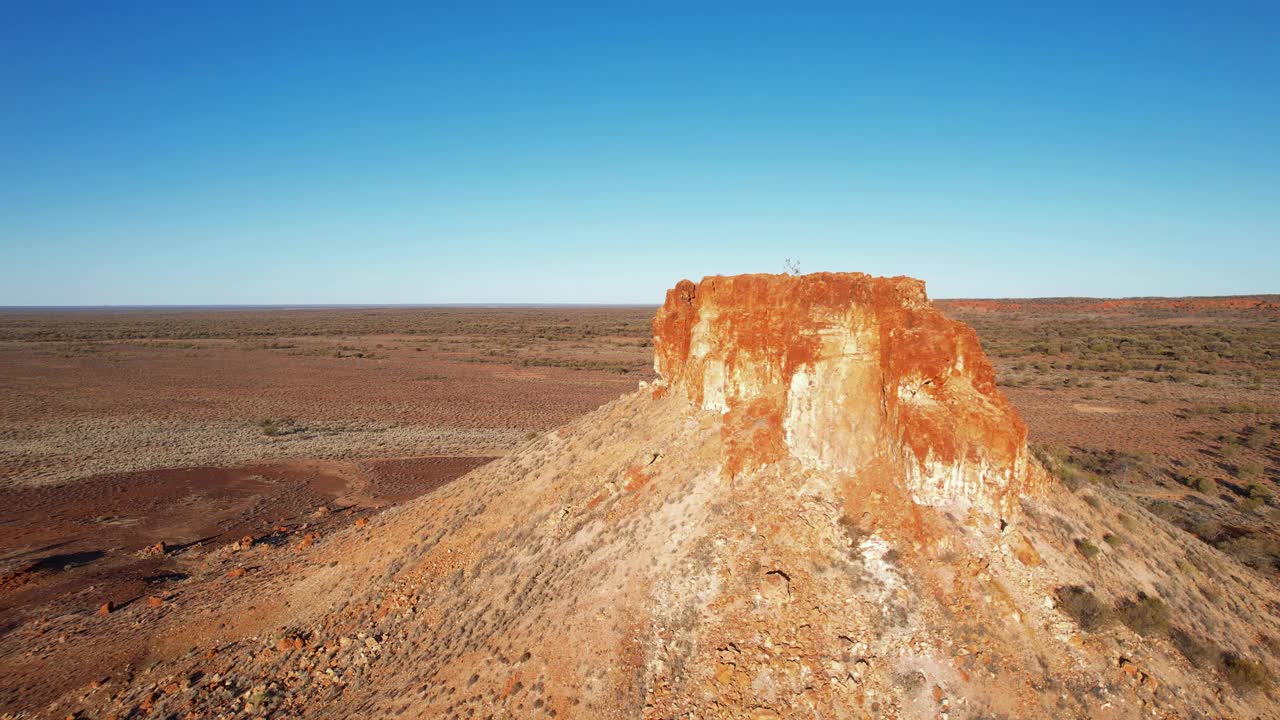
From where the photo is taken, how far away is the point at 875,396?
727 centimetres

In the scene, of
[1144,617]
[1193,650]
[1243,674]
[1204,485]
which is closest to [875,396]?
[1144,617]

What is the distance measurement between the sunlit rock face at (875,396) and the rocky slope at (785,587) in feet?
0.09

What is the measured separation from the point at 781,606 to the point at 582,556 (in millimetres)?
2744

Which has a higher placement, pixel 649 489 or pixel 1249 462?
pixel 649 489

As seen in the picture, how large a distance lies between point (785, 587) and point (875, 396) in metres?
2.50

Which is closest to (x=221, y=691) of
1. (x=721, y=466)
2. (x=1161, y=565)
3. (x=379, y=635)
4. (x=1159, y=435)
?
(x=379, y=635)

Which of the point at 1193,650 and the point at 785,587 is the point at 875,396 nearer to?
the point at 785,587

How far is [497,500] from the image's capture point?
10328 millimetres

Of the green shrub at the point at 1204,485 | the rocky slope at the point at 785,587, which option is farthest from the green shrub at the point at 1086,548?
the green shrub at the point at 1204,485

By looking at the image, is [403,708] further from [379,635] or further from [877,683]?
[877,683]

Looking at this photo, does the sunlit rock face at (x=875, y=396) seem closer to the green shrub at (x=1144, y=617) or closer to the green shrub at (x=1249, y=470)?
the green shrub at (x=1144, y=617)

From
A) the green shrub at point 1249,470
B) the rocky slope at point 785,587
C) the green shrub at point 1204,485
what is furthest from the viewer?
the green shrub at point 1249,470

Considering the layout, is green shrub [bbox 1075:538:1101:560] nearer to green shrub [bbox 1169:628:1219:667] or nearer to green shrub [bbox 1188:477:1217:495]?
green shrub [bbox 1169:628:1219:667]

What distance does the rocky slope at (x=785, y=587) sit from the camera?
237 inches
